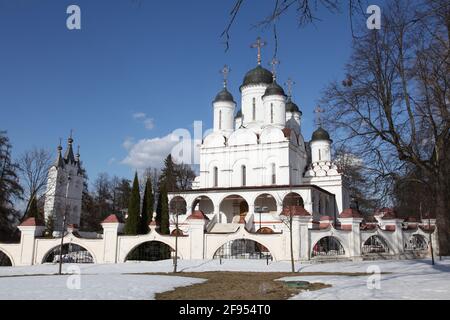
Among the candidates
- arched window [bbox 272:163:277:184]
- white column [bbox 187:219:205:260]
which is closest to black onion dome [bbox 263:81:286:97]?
arched window [bbox 272:163:277:184]

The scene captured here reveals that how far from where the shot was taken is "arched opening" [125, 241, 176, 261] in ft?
75.5

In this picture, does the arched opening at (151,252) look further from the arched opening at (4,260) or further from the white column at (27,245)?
the arched opening at (4,260)

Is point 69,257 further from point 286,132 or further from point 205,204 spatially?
point 286,132

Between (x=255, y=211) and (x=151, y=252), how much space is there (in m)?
12.4

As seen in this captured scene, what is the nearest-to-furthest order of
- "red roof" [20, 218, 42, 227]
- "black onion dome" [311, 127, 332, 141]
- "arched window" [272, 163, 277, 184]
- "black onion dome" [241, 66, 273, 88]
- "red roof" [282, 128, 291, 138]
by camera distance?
"red roof" [20, 218, 42, 227] < "arched window" [272, 163, 277, 184] < "red roof" [282, 128, 291, 138] < "black onion dome" [241, 66, 273, 88] < "black onion dome" [311, 127, 332, 141]

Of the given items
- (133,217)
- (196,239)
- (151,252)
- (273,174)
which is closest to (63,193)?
(273,174)

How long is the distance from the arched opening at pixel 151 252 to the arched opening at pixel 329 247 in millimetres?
8029

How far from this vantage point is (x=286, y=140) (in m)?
36.4

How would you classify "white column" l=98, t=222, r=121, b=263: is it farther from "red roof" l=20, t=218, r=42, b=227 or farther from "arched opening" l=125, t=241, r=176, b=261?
"red roof" l=20, t=218, r=42, b=227

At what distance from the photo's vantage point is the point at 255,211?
34.0m

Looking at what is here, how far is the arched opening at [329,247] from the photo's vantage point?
2175 cm

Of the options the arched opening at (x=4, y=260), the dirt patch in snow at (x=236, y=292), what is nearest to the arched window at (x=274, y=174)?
the arched opening at (x=4, y=260)

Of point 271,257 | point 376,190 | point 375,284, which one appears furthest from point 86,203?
point 375,284

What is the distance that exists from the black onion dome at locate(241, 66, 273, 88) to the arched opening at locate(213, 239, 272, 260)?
64.2 ft
